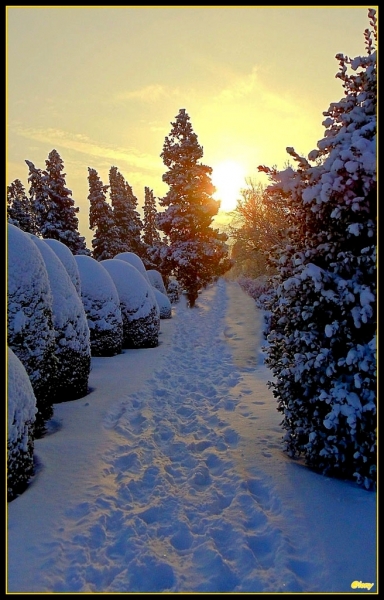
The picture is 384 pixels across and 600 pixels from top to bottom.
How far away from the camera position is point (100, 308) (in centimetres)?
1041

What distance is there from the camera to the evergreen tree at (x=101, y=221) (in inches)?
1196

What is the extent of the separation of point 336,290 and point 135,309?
9022 mm

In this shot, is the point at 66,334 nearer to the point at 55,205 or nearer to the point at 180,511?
the point at 180,511

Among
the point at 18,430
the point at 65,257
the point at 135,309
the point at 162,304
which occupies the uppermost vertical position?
the point at 65,257

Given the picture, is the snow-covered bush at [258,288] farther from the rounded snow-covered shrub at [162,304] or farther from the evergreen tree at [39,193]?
the evergreen tree at [39,193]

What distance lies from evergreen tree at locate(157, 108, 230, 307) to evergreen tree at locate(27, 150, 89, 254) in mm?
6251

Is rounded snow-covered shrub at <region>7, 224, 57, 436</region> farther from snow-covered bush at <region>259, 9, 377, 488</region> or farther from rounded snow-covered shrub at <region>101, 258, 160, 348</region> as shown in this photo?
rounded snow-covered shrub at <region>101, 258, 160, 348</region>

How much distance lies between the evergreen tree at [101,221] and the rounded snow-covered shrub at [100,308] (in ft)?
65.3

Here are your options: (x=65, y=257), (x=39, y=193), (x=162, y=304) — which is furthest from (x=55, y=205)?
(x=65, y=257)

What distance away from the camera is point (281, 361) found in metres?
4.80

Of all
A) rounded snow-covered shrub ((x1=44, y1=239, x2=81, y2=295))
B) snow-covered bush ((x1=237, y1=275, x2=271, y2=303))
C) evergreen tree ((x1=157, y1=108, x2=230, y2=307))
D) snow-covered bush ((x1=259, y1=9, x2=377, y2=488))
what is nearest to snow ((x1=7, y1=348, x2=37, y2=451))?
snow-covered bush ((x1=259, y1=9, x2=377, y2=488))

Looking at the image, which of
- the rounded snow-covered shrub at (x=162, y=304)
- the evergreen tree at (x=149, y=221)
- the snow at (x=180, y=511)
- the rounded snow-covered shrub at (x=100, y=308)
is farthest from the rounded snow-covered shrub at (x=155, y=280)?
the snow at (x=180, y=511)

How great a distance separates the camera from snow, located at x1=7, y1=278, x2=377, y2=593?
2.95 m

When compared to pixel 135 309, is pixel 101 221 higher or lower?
higher
